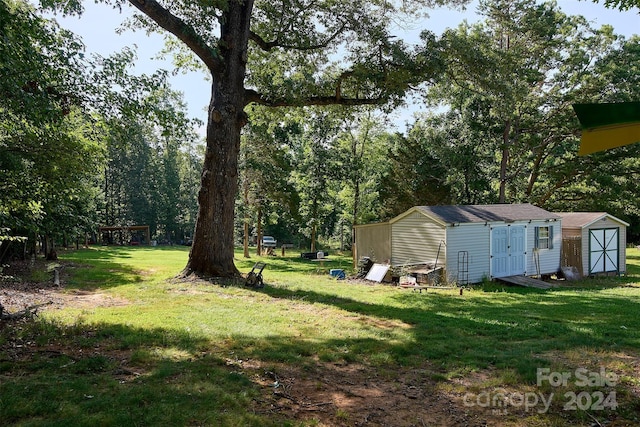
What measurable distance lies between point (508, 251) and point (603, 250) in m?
6.11

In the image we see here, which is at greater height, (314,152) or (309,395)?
(314,152)

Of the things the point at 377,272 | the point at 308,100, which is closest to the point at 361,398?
the point at 308,100

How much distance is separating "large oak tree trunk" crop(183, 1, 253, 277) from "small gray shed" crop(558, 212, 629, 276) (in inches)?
618

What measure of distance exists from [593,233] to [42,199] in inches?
839

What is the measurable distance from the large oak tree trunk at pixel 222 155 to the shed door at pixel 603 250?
16680 millimetres

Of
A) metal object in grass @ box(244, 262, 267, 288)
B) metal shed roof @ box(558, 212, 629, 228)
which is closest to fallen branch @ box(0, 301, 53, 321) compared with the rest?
metal object in grass @ box(244, 262, 267, 288)

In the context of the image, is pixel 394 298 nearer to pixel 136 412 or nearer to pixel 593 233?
pixel 136 412

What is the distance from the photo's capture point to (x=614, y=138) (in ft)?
4.42

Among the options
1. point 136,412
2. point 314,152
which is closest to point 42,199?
point 136,412

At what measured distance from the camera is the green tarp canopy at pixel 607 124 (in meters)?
1.24

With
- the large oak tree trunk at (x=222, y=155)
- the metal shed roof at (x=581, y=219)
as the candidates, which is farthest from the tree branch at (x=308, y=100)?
the metal shed roof at (x=581, y=219)

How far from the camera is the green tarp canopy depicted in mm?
1242

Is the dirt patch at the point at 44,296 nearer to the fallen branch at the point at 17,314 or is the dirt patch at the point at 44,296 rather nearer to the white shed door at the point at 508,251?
the fallen branch at the point at 17,314

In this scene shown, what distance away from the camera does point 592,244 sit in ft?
64.8
